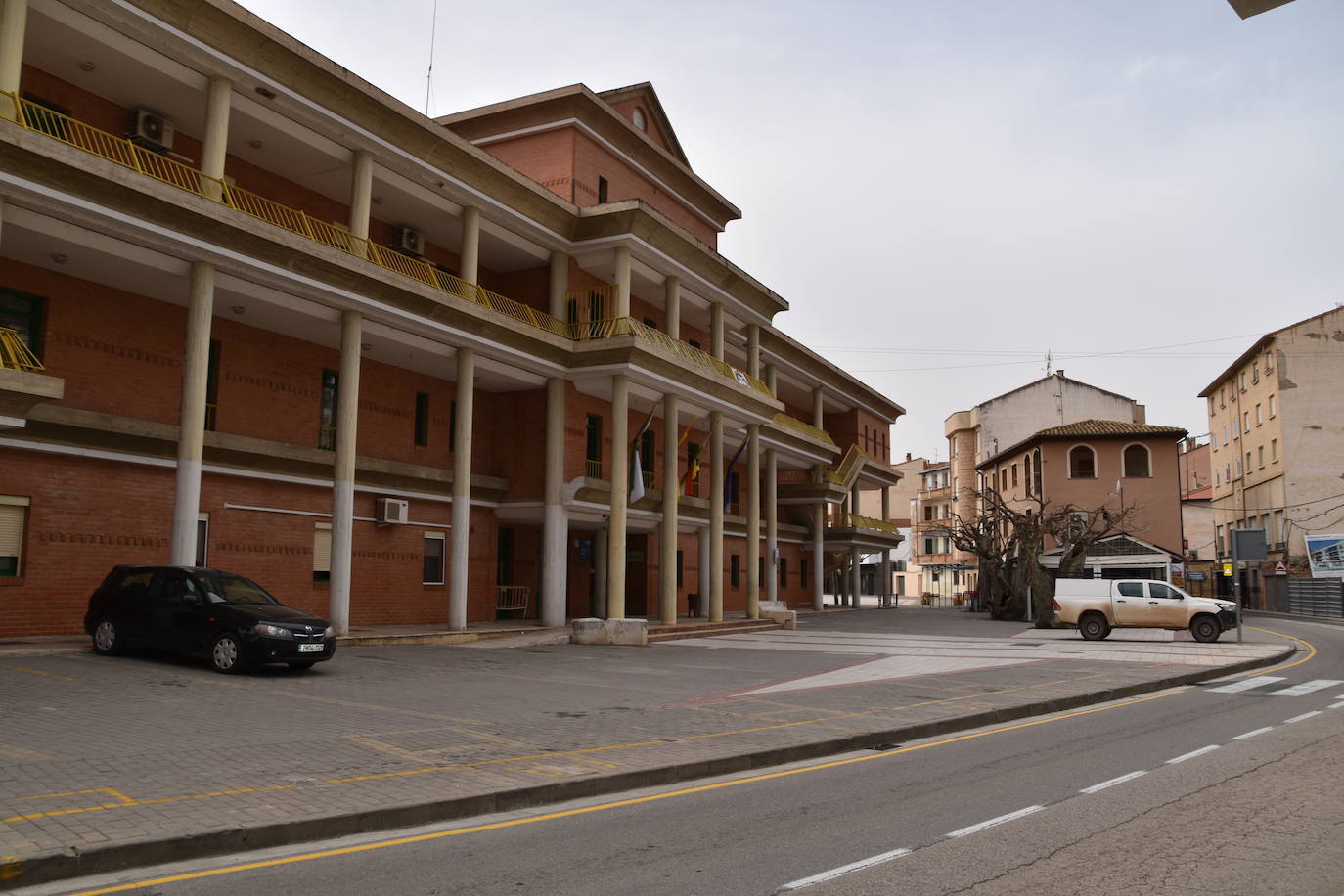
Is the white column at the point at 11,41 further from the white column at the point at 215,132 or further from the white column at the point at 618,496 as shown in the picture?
the white column at the point at 618,496

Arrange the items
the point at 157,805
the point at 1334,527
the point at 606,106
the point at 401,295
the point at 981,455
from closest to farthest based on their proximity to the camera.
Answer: the point at 157,805 < the point at 401,295 < the point at 606,106 < the point at 1334,527 < the point at 981,455

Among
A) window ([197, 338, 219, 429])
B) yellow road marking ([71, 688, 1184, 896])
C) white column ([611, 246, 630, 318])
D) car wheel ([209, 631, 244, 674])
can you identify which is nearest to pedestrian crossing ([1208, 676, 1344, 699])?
yellow road marking ([71, 688, 1184, 896])

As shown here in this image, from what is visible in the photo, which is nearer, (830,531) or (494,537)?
(494,537)

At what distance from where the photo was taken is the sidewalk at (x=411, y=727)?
659 cm

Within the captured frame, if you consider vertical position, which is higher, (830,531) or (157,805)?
(830,531)

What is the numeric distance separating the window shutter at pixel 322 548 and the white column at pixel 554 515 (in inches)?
227

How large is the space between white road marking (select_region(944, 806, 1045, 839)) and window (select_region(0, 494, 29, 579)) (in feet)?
57.4

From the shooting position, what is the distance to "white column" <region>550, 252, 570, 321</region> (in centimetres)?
2752

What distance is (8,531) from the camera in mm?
17781

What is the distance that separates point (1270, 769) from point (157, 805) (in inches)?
364

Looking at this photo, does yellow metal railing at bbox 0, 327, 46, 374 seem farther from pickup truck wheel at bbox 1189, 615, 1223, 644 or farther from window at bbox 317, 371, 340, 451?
pickup truck wheel at bbox 1189, 615, 1223, 644

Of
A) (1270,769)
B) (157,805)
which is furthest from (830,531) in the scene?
(157,805)

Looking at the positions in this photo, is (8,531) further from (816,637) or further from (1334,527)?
(1334,527)

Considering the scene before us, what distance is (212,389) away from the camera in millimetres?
21672
